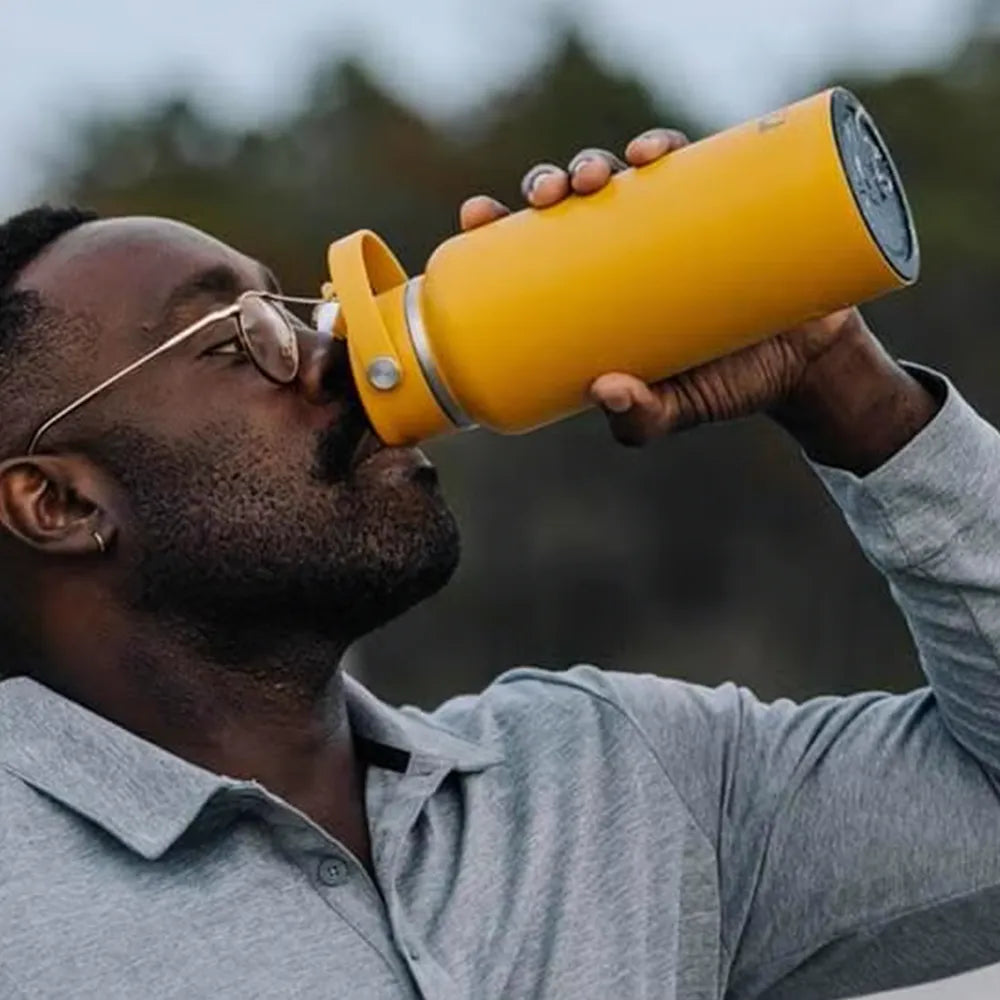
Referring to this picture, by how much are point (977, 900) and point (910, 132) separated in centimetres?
1546

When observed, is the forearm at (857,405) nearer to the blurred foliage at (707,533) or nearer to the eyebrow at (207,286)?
the eyebrow at (207,286)

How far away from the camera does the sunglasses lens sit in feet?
8.16

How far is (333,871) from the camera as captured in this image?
91.8 inches

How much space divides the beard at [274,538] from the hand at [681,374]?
227 millimetres

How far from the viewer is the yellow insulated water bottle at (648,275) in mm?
2168

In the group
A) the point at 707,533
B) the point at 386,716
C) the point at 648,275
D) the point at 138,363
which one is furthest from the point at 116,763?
the point at 707,533

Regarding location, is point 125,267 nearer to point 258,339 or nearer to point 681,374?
point 258,339

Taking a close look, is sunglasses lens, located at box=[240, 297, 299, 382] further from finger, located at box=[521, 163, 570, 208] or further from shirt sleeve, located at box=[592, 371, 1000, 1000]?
shirt sleeve, located at box=[592, 371, 1000, 1000]

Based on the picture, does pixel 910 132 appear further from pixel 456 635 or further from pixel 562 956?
pixel 562 956

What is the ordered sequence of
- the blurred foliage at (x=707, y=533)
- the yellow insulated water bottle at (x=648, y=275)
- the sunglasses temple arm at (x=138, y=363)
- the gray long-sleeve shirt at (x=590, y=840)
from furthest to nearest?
the blurred foliage at (x=707, y=533) → the sunglasses temple arm at (x=138, y=363) → the gray long-sleeve shirt at (x=590, y=840) → the yellow insulated water bottle at (x=648, y=275)

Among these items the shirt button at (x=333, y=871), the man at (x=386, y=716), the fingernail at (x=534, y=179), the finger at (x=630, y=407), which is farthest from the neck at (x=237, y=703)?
the fingernail at (x=534, y=179)

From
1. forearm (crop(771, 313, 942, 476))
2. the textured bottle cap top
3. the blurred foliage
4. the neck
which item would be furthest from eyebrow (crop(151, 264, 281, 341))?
the blurred foliage

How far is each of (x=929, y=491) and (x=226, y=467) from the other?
626 millimetres

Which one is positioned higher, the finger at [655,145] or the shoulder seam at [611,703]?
the finger at [655,145]
